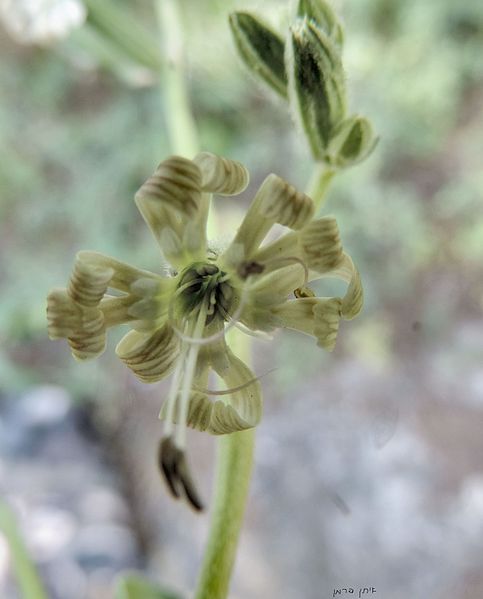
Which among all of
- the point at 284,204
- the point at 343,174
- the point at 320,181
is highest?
the point at 343,174

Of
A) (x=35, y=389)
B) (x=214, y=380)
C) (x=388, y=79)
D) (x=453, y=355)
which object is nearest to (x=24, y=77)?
(x=35, y=389)

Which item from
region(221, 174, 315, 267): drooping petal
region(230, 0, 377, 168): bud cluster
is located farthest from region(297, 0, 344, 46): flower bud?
region(221, 174, 315, 267): drooping petal

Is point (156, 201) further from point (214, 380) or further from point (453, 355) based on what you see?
point (453, 355)

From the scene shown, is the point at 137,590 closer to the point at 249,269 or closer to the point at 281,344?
the point at 249,269

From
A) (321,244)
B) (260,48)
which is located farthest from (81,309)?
(260,48)

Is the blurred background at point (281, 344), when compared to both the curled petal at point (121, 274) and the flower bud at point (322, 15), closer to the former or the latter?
the flower bud at point (322, 15)

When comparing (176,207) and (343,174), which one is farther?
(343,174)
